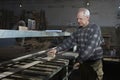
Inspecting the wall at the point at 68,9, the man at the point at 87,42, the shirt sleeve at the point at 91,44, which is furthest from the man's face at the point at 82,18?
the wall at the point at 68,9

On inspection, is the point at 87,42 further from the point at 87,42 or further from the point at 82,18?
the point at 82,18

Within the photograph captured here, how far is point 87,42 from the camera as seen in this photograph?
3115 mm

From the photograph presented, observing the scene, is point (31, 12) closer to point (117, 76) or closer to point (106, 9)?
point (106, 9)

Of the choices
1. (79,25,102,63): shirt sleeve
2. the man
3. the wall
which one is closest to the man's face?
the man

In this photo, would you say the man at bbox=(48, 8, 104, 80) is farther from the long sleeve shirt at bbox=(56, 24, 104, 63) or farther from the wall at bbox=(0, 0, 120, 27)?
the wall at bbox=(0, 0, 120, 27)

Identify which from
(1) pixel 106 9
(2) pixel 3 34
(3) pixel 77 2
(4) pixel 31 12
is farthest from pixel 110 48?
(2) pixel 3 34

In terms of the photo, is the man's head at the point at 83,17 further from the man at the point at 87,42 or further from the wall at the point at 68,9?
the wall at the point at 68,9

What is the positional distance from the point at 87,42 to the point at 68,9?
6291mm

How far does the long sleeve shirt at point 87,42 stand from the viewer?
3.02 meters

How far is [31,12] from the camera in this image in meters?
9.51

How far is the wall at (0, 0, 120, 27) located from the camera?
28.7 ft

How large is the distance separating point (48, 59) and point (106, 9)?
604cm

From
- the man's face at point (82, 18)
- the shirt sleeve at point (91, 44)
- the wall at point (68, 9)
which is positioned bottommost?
the shirt sleeve at point (91, 44)

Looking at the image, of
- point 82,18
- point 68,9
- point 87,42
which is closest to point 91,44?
point 87,42
